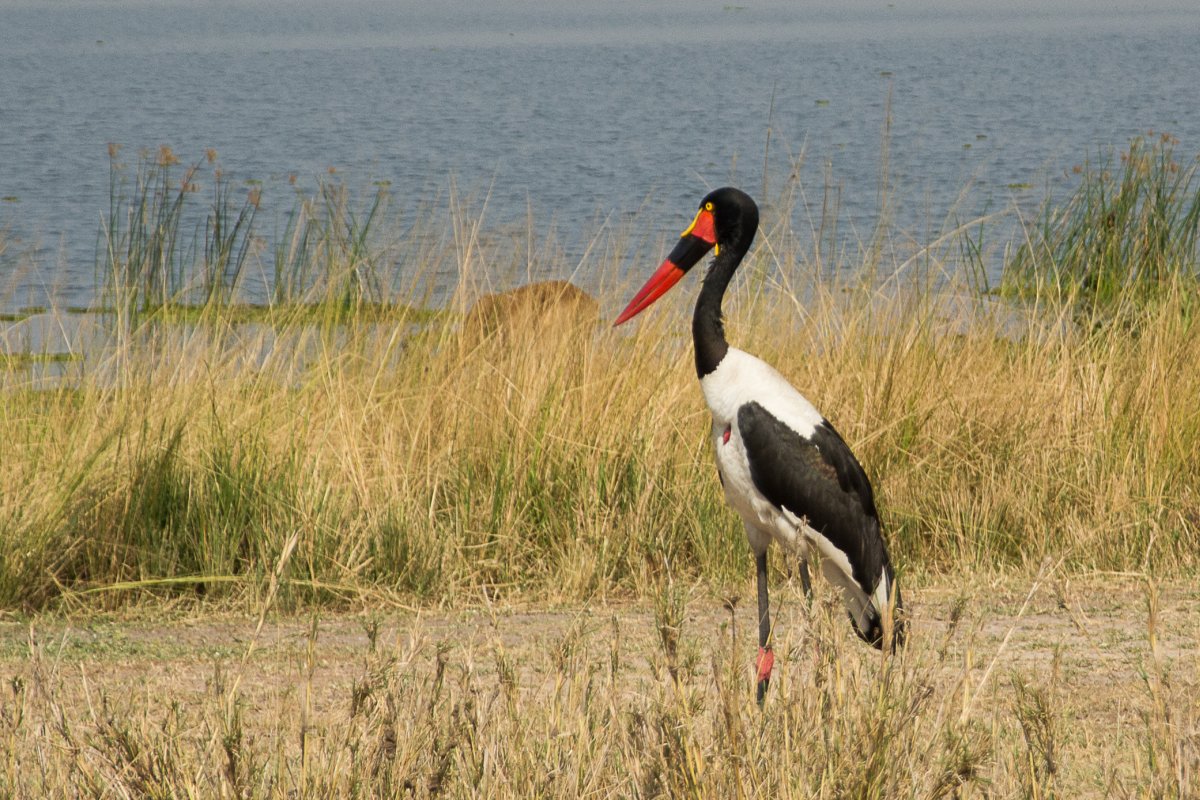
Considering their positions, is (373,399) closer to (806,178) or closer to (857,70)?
(806,178)

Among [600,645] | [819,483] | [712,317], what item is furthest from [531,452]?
[819,483]

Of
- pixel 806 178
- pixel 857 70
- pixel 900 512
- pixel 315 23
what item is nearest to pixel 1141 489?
pixel 900 512

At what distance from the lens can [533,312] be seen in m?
7.41

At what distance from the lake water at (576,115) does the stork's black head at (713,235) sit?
263cm

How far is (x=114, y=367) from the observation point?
7.24m

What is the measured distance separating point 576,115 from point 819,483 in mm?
26879

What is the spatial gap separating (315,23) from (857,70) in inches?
1868

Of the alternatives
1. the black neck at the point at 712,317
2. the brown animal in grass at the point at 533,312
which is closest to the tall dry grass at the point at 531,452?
the brown animal in grass at the point at 533,312

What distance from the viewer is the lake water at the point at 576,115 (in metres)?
17.3

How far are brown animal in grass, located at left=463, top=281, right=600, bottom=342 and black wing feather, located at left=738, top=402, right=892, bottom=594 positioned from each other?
2.21 m

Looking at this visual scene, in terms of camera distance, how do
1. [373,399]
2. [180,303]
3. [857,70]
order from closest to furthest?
[373,399] < [180,303] < [857,70]

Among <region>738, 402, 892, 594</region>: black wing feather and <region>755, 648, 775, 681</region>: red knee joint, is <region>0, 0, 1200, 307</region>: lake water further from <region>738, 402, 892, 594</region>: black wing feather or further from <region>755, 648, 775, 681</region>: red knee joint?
<region>755, 648, 775, 681</region>: red knee joint

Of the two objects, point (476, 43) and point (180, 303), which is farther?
point (476, 43)

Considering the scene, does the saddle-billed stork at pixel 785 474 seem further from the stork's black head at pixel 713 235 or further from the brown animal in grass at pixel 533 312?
the brown animal in grass at pixel 533 312
